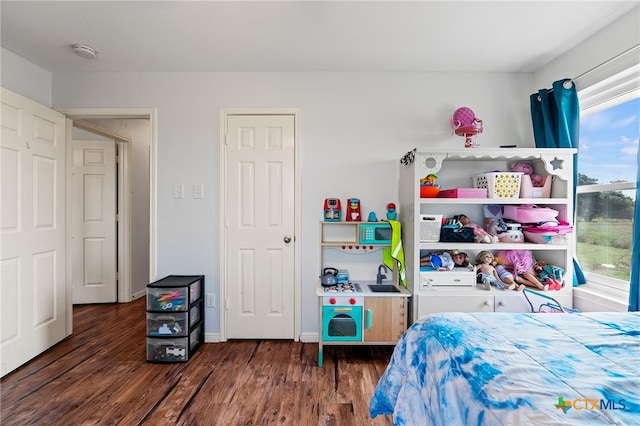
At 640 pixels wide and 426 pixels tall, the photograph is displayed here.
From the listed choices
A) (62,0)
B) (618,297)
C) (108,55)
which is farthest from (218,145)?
(618,297)

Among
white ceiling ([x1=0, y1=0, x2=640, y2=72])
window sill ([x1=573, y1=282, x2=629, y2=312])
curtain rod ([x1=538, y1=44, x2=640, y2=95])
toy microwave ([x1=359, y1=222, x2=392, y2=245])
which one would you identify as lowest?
window sill ([x1=573, y1=282, x2=629, y2=312])

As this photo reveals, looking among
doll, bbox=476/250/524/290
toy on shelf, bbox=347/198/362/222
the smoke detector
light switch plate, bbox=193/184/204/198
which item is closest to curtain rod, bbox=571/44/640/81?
doll, bbox=476/250/524/290

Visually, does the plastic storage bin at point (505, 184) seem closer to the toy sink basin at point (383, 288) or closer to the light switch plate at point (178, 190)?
the toy sink basin at point (383, 288)

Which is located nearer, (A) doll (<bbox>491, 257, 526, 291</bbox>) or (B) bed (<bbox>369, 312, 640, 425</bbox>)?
(B) bed (<bbox>369, 312, 640, 425</bbox>)

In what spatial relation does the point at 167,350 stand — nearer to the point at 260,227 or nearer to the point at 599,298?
the point at 260,227

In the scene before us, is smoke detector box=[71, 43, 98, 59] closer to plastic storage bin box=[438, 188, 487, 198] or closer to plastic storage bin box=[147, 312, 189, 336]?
plastic storage bin box=[147, 312, 189, 336]

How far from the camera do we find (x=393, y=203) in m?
2.70

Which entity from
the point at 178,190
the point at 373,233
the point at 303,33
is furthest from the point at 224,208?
the point at 303,33

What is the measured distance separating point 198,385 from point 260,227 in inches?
51.1

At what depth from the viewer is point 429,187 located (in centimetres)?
236

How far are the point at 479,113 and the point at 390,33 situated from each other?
1.19 metres

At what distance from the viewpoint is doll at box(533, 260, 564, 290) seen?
2.25 metres

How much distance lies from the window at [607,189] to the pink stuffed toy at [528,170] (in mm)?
267

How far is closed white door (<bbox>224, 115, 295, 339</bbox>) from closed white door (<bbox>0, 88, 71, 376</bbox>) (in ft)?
4.80
